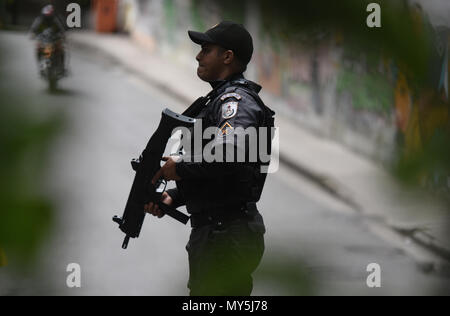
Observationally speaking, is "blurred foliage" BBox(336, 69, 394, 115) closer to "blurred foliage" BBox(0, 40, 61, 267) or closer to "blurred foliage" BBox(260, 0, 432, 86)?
A: "blurred foliage" BBox(260, 0, 432, 86)

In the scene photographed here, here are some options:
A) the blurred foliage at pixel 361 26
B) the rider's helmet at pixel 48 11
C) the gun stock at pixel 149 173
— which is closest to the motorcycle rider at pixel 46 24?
the rider's helmet at pixel 48 11

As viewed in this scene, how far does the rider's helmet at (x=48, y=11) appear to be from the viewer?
685 millimetres

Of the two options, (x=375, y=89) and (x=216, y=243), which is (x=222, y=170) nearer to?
(x=216, y=243)

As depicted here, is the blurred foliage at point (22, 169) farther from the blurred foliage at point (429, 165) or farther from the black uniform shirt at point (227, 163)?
the black uniform shirt at point (227, 163)

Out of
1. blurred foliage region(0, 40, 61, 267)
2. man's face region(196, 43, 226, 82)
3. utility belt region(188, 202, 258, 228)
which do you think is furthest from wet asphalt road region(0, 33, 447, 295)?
man's face region(196, 43, 226, 82)

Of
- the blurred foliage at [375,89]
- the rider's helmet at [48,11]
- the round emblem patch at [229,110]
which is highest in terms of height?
the round emblem patch at [229,110]

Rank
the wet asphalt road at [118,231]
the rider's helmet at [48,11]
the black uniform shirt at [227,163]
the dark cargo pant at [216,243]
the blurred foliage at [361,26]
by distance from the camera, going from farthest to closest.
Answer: the black uniform shirt at [227,163]
the dark cargo pant at [216,243]
the wet asphalt road at [118,231]
the rider's helmet at [48,11]
the blurred foliage at [361,26]

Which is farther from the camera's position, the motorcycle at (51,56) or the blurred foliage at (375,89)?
the motorcycle at (51,56)

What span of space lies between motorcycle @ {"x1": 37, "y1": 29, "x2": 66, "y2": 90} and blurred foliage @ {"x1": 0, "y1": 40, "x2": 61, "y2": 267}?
0.07 meters

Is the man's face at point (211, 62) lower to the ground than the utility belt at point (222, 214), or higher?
higher

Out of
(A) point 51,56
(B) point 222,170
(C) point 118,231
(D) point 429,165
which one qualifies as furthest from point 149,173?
(C) point 118,231

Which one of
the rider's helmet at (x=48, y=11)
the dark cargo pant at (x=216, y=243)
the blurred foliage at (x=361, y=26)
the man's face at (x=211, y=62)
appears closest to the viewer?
the blurred foliage at (x=361, y=26)

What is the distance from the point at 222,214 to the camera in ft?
7.52
